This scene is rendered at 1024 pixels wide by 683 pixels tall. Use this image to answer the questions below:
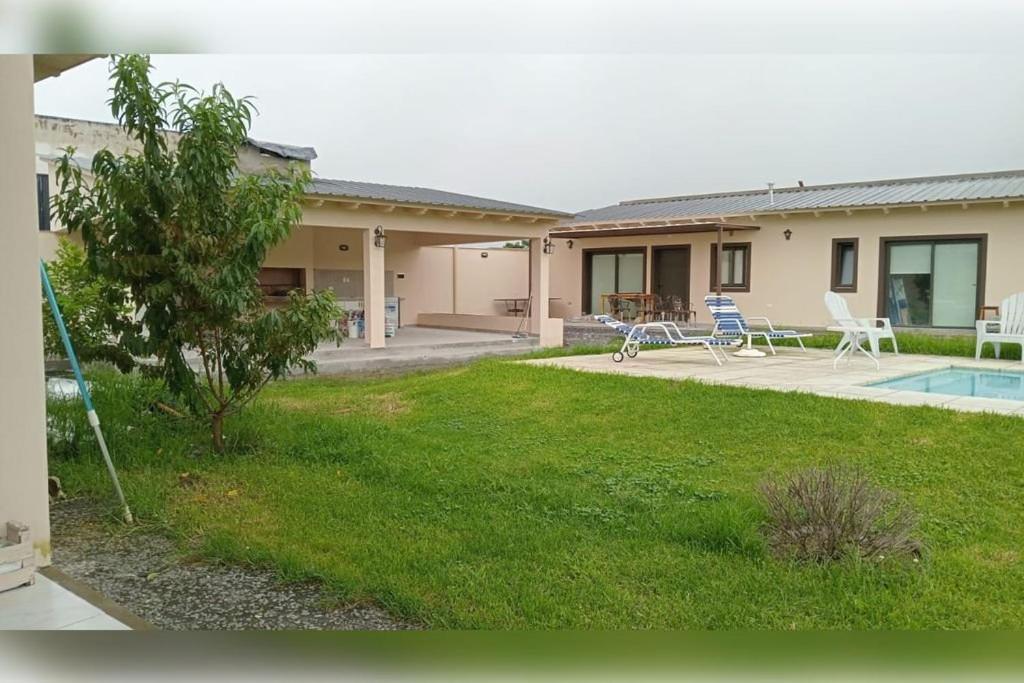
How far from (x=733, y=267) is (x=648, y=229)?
240cm

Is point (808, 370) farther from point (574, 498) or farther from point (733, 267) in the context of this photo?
point (733, 267)

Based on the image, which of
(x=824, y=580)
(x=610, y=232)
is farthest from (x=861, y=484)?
(x=610, y=232)

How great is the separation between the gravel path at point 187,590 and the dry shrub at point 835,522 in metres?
1.99

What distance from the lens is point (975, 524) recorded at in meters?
4.20

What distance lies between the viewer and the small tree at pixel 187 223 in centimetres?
549

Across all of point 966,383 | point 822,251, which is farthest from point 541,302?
point 966,383

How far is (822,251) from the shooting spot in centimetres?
1797

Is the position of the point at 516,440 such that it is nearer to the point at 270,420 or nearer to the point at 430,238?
the point at 270,420

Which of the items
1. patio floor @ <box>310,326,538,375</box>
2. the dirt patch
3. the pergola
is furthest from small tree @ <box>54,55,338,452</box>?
the pergola

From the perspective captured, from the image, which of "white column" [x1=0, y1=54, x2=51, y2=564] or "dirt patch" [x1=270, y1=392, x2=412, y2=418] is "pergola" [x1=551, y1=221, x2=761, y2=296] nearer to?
"dirt patch" [x1=270, y1=392, x2=412, y2=418]

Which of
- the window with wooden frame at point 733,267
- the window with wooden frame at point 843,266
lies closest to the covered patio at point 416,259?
the window with wooden frame at point 733,267

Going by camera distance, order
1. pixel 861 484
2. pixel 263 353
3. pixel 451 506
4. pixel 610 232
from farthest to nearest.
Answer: pixel 610 232
pixel 263 353
pixel 451 506
pixel 861 484

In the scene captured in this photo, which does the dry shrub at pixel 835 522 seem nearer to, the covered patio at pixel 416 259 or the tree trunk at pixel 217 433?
the tree trunk at pixel 217 433

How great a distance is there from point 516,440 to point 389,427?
4.27 feet
